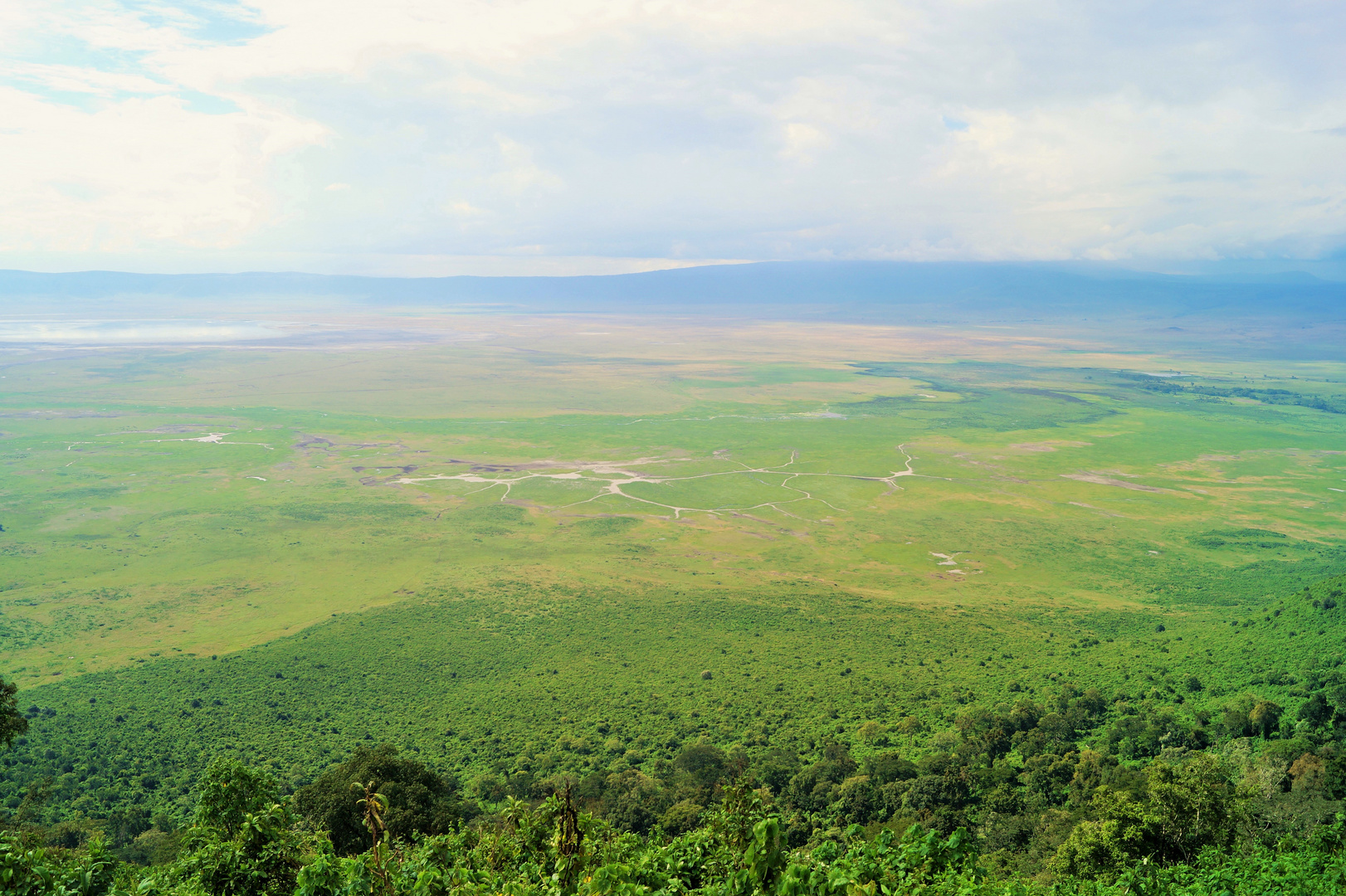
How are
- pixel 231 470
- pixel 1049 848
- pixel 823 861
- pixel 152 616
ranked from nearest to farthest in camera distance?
pixel 823 861 < pixel 1049 848 < pixel 152 616 < pixel 231 470

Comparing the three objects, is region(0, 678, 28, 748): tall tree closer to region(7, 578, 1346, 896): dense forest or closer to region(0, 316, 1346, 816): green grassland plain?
region(7, 578, 1346, 896): dense forest

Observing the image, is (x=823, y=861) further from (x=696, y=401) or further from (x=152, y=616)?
(x=696, y=401)

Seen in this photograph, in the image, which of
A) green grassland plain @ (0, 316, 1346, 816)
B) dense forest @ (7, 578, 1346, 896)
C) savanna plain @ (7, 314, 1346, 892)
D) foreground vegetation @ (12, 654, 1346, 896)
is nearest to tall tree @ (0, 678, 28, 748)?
dense forest @ (7, 578, 1346, 896)

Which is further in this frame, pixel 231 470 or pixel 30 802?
pixel 231 470

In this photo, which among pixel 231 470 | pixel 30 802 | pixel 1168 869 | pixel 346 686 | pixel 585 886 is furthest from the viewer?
pixel 231 470

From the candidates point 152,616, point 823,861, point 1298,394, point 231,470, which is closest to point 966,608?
point 823,861

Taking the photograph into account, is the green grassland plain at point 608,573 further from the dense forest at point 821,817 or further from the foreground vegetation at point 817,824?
the foreground vegetation at point 817,824

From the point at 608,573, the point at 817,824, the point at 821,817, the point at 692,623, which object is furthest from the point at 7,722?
the point at 608,573
